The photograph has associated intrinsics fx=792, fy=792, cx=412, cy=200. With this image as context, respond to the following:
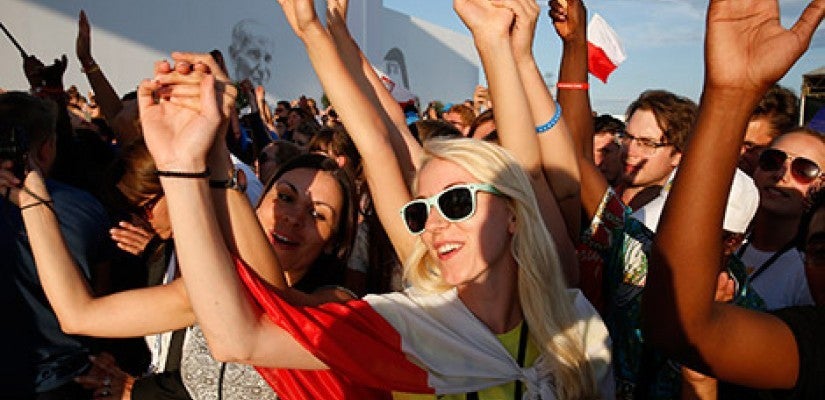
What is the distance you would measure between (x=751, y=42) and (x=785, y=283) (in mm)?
1707

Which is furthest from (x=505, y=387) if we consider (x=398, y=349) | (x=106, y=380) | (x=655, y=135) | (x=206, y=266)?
(x=655, y=135)

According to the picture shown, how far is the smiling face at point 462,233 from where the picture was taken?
2.07m

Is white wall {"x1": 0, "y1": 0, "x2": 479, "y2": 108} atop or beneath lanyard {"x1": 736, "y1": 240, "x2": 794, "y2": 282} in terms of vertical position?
atop

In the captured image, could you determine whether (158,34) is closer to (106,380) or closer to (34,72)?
(34,72)

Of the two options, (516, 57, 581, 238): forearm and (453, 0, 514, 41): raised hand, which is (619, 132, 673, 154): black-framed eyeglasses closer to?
(516, 57, 581, 238): forearm

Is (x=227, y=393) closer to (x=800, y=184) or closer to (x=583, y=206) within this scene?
(x=583, y=206)

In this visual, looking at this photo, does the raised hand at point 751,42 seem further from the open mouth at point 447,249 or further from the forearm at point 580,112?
the forearm at point 580,112

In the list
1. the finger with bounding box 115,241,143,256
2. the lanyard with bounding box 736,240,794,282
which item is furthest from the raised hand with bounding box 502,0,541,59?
the finger with bounding box 115,241,143,256

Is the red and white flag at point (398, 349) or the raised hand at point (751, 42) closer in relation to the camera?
the raised hand at point (751, 42)

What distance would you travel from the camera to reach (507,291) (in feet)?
7.08

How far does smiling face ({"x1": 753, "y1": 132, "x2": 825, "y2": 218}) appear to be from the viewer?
3.16m

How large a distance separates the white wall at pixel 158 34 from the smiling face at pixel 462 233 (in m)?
16.8

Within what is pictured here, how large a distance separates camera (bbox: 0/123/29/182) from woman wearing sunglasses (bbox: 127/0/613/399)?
1.03 metres

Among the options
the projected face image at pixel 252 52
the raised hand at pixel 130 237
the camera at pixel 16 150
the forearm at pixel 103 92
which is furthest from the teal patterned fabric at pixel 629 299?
the projected face image at pixel 252 52
